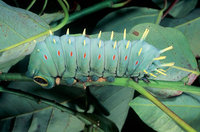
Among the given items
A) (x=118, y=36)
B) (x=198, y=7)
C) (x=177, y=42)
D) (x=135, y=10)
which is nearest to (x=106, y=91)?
(x=118, y=36)

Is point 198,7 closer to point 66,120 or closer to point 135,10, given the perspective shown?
point 135,10

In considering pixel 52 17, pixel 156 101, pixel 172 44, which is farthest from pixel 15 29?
pixel 172 44

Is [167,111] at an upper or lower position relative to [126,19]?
lower

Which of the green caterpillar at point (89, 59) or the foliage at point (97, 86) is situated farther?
the green caterpillar at point (89, 59)

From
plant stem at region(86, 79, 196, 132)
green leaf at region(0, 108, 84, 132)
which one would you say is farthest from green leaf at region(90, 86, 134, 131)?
plant stem at region(86, 79, 196, 132)

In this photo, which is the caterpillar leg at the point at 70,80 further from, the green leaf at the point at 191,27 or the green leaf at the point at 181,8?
the green leaf at the point at 181,8

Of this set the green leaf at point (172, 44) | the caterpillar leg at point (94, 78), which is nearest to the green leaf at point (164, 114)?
the green leaf at point (172, 44)

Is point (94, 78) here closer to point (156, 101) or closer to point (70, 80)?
point (70, 80)
